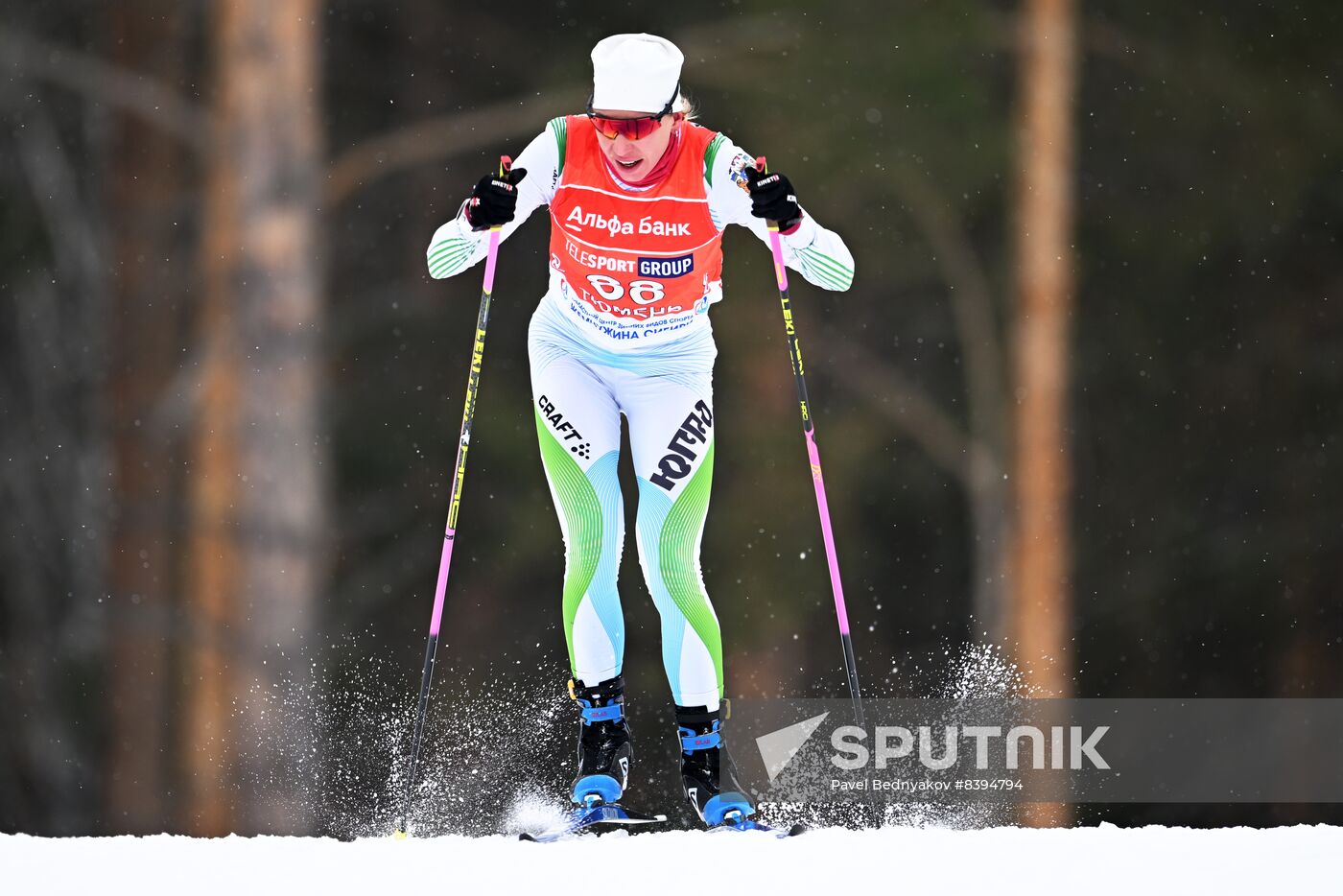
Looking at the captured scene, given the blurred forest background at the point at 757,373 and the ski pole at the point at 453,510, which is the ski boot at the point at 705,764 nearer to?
the ski pole at the point at 453,510

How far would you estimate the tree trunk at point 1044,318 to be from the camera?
971 centimetres

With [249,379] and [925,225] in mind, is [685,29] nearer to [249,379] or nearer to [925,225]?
[925,225]

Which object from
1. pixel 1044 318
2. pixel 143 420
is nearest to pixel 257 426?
pixel 143 420

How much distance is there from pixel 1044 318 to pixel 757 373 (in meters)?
2.16

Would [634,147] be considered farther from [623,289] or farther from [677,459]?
[677,459]

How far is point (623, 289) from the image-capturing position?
12.8 feet

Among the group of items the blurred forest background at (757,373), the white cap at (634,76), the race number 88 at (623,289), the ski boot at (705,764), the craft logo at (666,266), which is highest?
the blurred forest background at (757,373)

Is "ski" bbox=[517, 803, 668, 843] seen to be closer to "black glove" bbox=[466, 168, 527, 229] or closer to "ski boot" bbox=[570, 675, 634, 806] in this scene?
"ski boot" bbox=[570, 675, 634, 806]

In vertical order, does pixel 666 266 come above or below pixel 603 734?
above

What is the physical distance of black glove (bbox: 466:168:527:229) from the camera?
3.80 m

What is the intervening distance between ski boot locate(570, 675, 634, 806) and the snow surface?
21 centimetres

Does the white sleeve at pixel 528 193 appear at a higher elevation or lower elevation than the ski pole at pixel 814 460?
higher

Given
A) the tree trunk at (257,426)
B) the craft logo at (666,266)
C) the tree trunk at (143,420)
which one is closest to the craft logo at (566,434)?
the craft logo at (666,266)

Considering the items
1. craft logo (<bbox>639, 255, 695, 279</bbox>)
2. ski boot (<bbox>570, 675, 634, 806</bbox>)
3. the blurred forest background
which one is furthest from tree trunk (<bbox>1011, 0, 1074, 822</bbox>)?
craft logo (<bbox>639, 255, 695, 279</bbox>)
